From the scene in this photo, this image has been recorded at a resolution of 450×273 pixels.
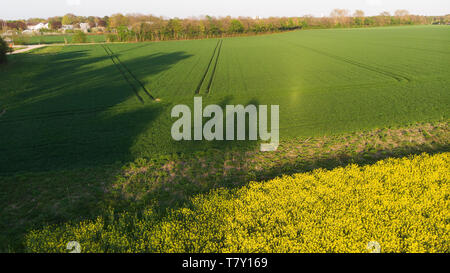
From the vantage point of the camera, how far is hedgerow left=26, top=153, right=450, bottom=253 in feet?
26.7

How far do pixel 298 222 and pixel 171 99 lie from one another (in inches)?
858

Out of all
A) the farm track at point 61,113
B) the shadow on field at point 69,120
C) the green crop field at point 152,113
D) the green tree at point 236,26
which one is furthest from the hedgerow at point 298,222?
the green tree at point 236,26

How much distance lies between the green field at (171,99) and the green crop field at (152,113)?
0.39 feet

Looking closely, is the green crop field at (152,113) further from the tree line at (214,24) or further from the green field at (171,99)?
the tree line at (214,24)

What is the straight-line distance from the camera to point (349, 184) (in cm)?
1088

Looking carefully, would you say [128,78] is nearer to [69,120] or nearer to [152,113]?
[69,120]

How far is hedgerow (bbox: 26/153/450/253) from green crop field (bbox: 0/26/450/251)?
2309mm

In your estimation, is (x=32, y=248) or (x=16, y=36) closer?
(x=32, y=248)

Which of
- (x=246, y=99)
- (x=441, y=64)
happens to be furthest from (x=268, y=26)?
(x=246, y=99)

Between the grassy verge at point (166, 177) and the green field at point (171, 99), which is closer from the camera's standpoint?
the grassy verge at point (166, 177)

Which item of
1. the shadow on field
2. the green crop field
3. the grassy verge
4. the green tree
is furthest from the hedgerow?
the green tree

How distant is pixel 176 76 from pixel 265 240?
34.6 meters

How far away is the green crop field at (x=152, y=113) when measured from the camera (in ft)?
44.2

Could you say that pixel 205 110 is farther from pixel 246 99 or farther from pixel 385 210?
pixel 385 210
